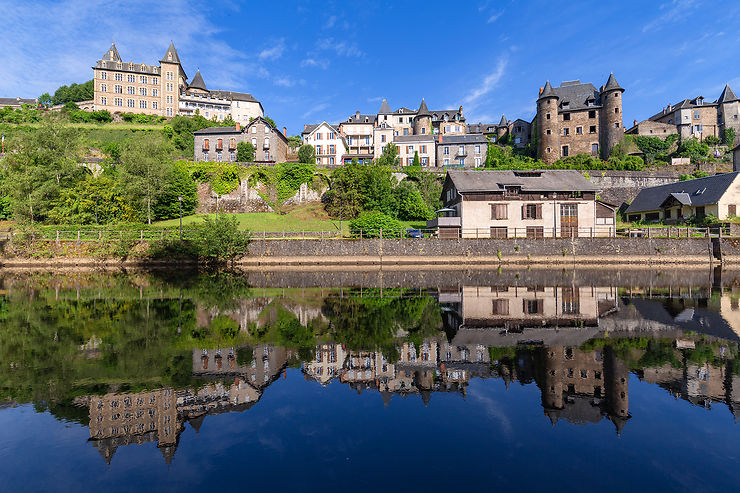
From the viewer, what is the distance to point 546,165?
202 ft

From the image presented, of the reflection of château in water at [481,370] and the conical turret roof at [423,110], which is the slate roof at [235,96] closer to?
the conical turret roof at [423,110]

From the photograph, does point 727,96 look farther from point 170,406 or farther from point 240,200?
point 170,406

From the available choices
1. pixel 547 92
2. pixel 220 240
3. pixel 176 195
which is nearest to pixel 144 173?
pixel 176 195

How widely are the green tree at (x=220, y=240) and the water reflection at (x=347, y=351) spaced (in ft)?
48.3

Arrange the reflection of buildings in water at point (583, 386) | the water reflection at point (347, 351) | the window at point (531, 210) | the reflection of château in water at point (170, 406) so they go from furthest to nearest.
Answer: the window at point (531, 210)
the water reflection at point (347, 351)
the reflection of buildings in water at point (583, 386)
the reflection of château in water at point (170, 406)

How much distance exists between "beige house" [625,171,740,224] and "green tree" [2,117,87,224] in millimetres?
71156

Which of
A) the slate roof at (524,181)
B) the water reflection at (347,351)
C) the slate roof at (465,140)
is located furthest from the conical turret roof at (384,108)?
the water reflection at (347,351)

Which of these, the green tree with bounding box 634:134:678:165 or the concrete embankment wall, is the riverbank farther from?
the green tree with bounding box 634:134:678:165

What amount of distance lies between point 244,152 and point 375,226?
34900mm

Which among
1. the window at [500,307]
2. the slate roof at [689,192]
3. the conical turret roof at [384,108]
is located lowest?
the window at [500,307]

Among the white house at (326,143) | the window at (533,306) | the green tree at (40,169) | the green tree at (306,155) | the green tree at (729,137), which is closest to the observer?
the window at (533,306)

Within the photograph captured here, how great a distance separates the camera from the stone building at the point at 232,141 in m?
62.8

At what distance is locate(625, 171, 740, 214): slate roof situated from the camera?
4109 cm

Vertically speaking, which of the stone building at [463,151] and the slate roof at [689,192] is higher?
the stone building at [463,151]
